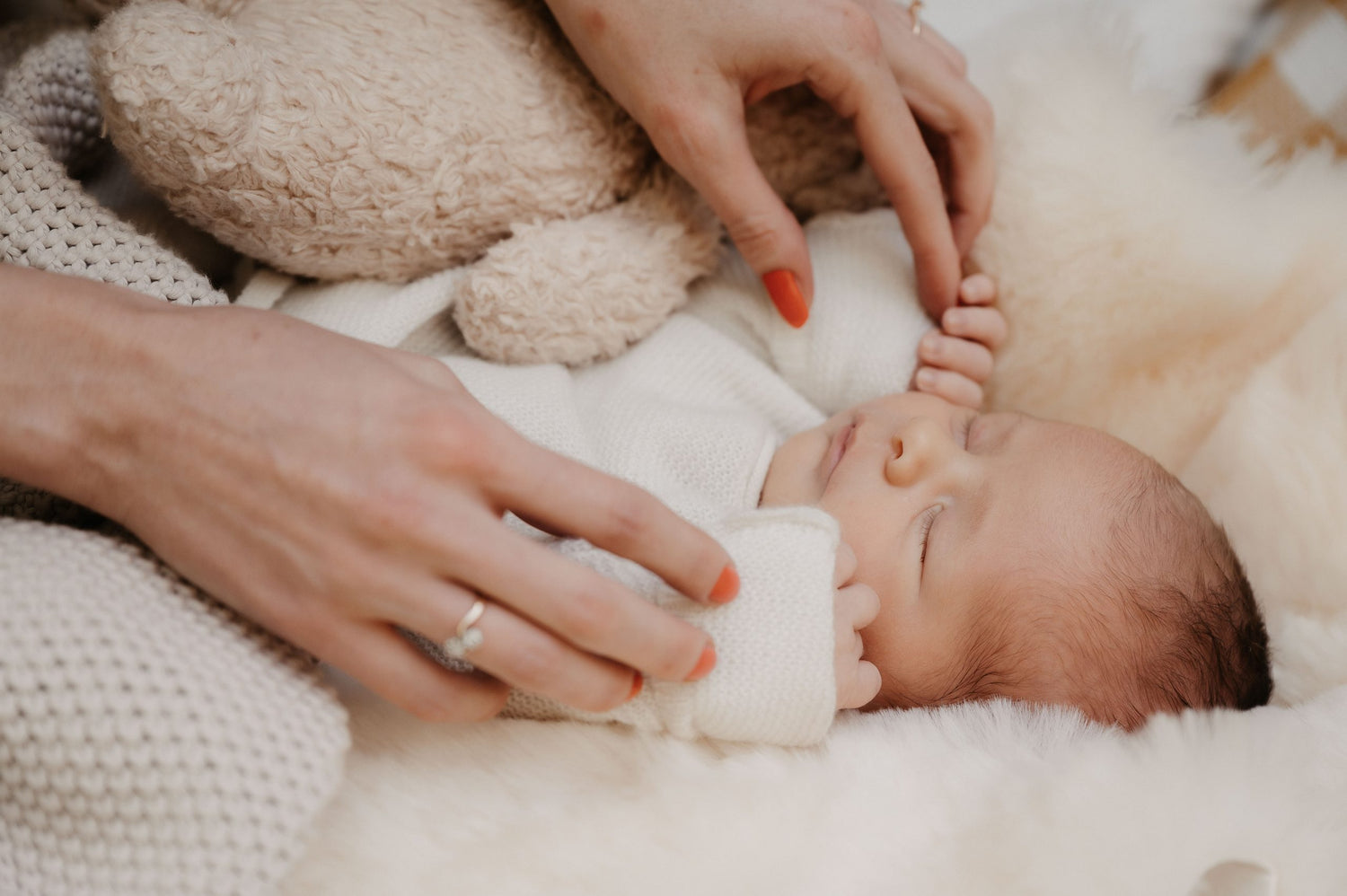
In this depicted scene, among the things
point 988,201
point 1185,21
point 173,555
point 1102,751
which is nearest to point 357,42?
point 173,555

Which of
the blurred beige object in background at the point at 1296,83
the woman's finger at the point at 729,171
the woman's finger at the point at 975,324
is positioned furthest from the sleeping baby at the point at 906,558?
the blurred beige object in background at the point at 1296,83

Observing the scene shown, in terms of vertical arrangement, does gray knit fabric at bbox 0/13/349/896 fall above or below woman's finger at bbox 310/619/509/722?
below

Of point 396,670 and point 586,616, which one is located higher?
point 586,616

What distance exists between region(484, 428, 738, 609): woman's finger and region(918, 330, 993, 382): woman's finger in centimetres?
73

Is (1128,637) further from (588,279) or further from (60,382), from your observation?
(60,382)

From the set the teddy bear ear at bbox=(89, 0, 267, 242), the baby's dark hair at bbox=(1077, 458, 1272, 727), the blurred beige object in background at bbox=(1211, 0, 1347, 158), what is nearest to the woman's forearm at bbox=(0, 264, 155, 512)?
the teddy bear ear at bbox=(89, 0, 267, 242)

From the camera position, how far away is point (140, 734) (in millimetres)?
682

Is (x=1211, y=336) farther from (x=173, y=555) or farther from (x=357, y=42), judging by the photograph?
(x=173, y=555)

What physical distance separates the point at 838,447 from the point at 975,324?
359 mm

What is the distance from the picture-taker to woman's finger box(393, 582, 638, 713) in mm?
692

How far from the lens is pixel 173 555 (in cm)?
75

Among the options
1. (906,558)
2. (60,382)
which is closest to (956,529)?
(906,558)

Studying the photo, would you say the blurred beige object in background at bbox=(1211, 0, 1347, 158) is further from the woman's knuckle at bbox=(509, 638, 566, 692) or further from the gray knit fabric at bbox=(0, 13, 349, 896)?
the gray knit fabric at bbox=(0, 13, 349, 896)

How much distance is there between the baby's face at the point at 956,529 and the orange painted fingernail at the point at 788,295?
0.24 meters
